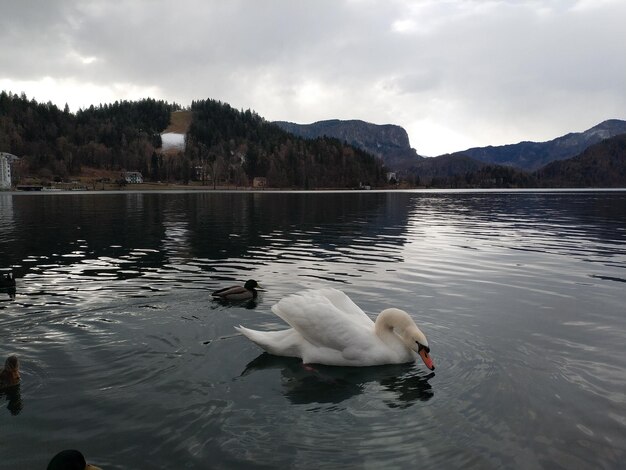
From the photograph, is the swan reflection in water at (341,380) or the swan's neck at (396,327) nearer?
the swan reflection in water at (341,380)

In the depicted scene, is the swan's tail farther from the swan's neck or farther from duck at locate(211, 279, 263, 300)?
duck at locate(211, 279, 263, 300)

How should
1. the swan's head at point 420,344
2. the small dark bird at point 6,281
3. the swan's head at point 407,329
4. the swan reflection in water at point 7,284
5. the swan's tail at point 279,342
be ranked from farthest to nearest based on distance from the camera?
1. the small dark bird at point 6,281
2. the swan reflection in water at point 7,284
3. the swan's tail at point 279,342
4. the swan's head at point 407,329
5. the swan's head at point 420,344

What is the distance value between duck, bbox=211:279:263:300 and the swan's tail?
5.01 m

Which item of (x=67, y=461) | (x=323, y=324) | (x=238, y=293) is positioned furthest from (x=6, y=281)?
(x=67, y=461)

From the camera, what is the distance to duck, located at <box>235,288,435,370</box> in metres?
10.5

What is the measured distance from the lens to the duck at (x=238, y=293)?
53.2 feet

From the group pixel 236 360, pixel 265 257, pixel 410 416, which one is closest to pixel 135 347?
pixel 236 360

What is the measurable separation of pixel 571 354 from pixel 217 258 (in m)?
18.6

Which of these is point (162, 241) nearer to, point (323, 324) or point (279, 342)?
point (279, 342)

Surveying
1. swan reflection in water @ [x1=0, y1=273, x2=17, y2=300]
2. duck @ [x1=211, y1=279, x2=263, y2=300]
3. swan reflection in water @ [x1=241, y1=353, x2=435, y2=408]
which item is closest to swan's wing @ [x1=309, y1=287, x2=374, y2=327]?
swan reflection in water @ [x1=241, y1=353, x2=435, y2=408]

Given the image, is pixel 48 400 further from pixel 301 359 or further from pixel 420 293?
pixel 420 293

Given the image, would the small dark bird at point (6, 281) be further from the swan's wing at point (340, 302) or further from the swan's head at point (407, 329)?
the swan's head at point (407, 329)

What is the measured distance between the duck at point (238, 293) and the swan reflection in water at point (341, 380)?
5090 millimetres

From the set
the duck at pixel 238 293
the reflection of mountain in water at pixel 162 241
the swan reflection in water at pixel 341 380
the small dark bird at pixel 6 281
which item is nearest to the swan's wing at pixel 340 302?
the swan reflection in water at pixel 341 380
